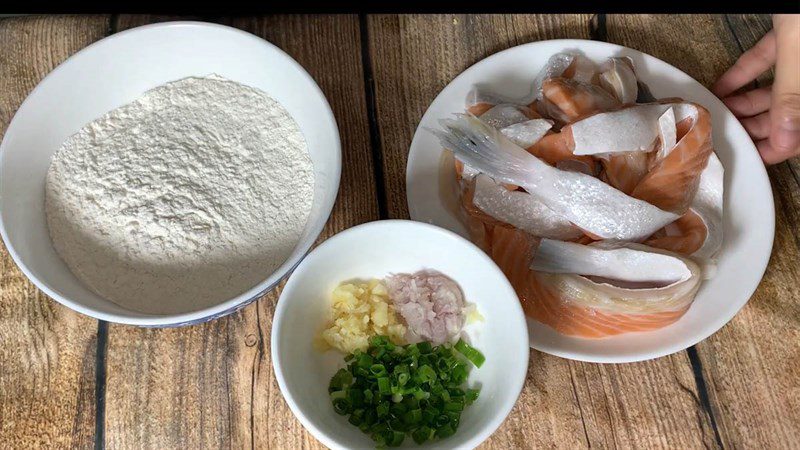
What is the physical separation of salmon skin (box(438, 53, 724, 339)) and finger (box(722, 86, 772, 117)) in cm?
21

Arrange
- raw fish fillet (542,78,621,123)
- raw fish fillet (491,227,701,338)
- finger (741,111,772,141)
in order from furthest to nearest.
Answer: finger (741,111,772,141)
raw fish fillet (542,78,621,123)
raw fish fillet (491,227,701,338)

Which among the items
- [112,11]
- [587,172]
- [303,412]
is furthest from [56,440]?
[587,172]

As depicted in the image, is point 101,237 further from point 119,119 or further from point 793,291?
point 793,291

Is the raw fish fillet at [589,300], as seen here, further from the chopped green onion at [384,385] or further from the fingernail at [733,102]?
the fingernail at [733,102]

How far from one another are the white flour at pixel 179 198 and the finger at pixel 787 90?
72cm

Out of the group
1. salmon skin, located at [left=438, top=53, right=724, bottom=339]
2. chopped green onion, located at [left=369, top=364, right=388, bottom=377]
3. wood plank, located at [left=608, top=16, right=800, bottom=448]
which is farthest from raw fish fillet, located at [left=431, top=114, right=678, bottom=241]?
chopped green onion, located at [left=369, top=364, right=388, bottom=377]

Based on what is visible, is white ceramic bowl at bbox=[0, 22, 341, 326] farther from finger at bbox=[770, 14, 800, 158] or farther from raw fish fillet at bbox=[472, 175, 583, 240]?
finger at bbox=[770, 14, 800, 158]

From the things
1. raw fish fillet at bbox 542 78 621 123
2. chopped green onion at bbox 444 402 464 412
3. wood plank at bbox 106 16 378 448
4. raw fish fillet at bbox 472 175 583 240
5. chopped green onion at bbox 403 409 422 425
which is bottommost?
wood plank at bbox 106 16 378 448

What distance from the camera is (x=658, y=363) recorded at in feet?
3.34

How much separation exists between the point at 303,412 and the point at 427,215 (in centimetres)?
37

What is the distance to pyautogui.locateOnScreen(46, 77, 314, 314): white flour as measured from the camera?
885mm

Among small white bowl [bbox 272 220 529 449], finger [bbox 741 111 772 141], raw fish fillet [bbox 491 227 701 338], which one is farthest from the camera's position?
finger [bbox 741 111 772 141]

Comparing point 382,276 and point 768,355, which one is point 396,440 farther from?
point 768,355

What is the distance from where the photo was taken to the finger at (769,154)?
1096 millimetres
